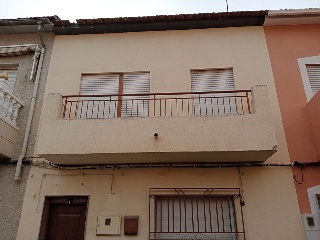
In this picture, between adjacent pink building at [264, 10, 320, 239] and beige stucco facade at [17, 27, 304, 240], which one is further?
adjacent pink building at [264, 10, 320, 239]

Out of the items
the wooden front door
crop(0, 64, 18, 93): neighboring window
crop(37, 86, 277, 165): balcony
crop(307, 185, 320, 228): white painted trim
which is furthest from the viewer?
crop(0, 64, 18, 93): neighboring window

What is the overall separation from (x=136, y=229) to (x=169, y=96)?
3.26 meters

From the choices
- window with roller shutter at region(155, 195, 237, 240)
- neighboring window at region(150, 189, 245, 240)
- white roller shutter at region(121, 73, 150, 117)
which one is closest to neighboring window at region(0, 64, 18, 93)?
white roller shutter at region(121, 73, 150, 117)

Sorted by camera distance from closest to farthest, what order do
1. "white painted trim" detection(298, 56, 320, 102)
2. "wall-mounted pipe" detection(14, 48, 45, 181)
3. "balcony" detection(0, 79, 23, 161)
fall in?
"balcony" detection(0, 79, 23, 161) < "wall-mounted pipe" detection(14, 48, 45, 181) < "white painted trim" detection(298, 56, 320, 102)

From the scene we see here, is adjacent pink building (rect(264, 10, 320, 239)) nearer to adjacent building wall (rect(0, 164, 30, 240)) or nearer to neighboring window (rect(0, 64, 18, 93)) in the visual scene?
adjacent building wall (rect(0, 164, 30, 240))

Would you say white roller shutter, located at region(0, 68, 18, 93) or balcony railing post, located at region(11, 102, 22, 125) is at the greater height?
white roller shutter, located at region(0, 68, 18, 93)

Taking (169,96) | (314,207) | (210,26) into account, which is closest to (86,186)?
(169,96)

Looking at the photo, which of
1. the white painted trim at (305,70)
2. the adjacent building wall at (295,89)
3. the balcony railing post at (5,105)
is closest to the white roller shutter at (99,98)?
the balcony railing post at (5,105)

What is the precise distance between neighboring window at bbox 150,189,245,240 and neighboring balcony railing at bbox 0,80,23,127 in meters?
3.95

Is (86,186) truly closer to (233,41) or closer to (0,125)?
(0,125)

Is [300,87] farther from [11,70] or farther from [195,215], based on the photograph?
[11,70]

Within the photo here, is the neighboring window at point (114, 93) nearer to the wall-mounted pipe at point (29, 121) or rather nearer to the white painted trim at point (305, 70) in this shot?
the wall-mounted pipe at point (29, 121)

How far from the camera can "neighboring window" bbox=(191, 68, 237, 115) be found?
24.4ft

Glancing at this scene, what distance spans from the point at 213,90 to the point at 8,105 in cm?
516
